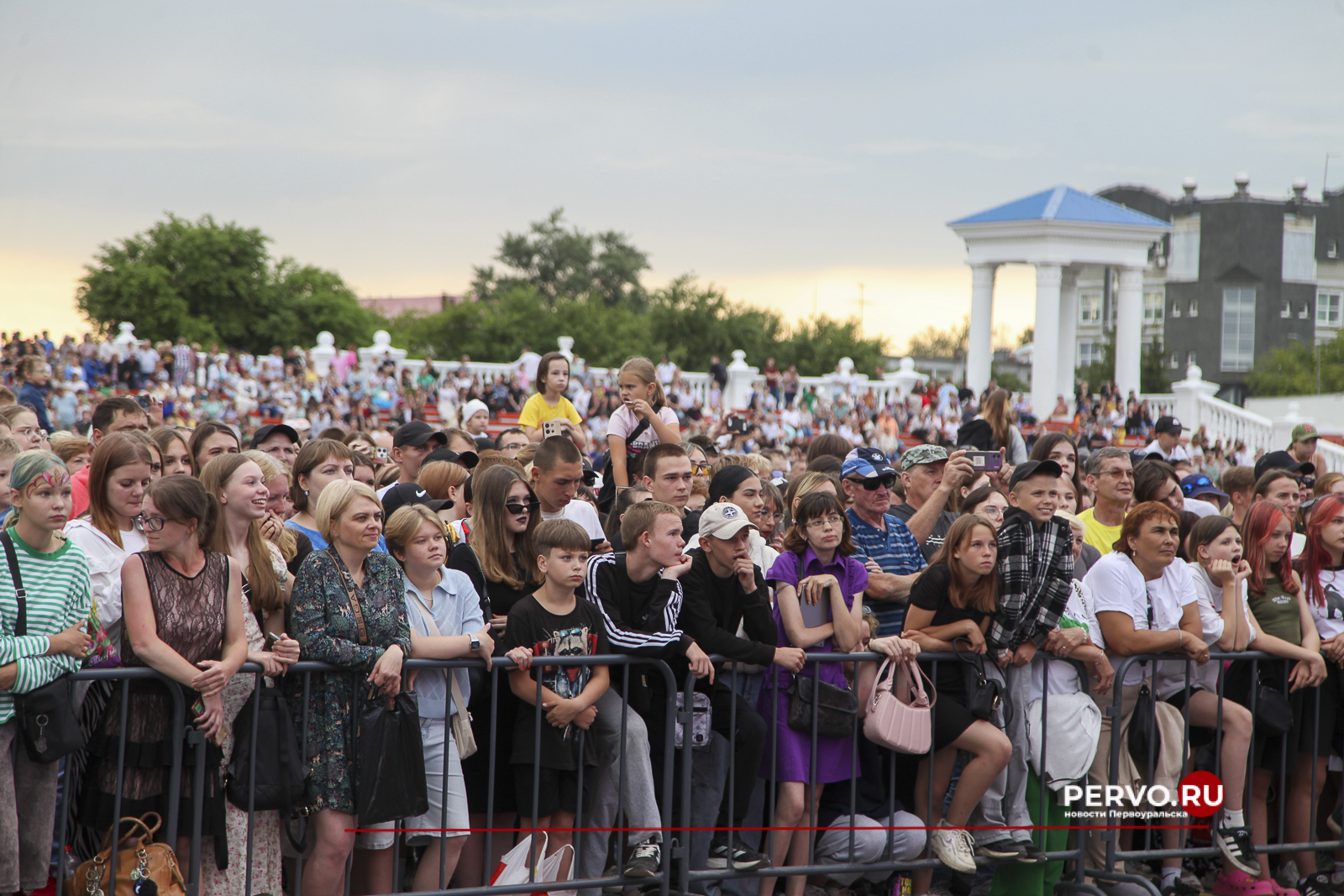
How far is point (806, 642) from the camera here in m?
5.86

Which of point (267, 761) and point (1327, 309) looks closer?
point (267, 761)

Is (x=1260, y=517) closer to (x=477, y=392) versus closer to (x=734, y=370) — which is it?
(x=477, y=392)

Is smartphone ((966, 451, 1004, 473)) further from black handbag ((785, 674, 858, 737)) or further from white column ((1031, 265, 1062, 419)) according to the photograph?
white column ((1031, 265, 1062, 419))

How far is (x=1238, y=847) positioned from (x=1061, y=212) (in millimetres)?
30551

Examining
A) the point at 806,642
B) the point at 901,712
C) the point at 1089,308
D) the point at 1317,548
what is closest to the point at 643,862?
the point at 806,642

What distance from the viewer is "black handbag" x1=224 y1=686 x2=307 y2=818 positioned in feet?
15.8

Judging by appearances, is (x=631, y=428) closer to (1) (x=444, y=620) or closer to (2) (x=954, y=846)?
(1) (x=444, y=620)

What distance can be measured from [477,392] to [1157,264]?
2216 inches

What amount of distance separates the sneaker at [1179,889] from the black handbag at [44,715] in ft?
17.4

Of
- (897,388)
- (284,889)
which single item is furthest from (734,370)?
(284,889)

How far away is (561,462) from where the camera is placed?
257 inches

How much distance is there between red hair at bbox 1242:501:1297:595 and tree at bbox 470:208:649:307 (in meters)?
79.3

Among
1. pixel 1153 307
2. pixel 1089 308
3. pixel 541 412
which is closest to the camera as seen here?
pixel 541 412

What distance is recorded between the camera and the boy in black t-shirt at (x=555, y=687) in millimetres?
5383
